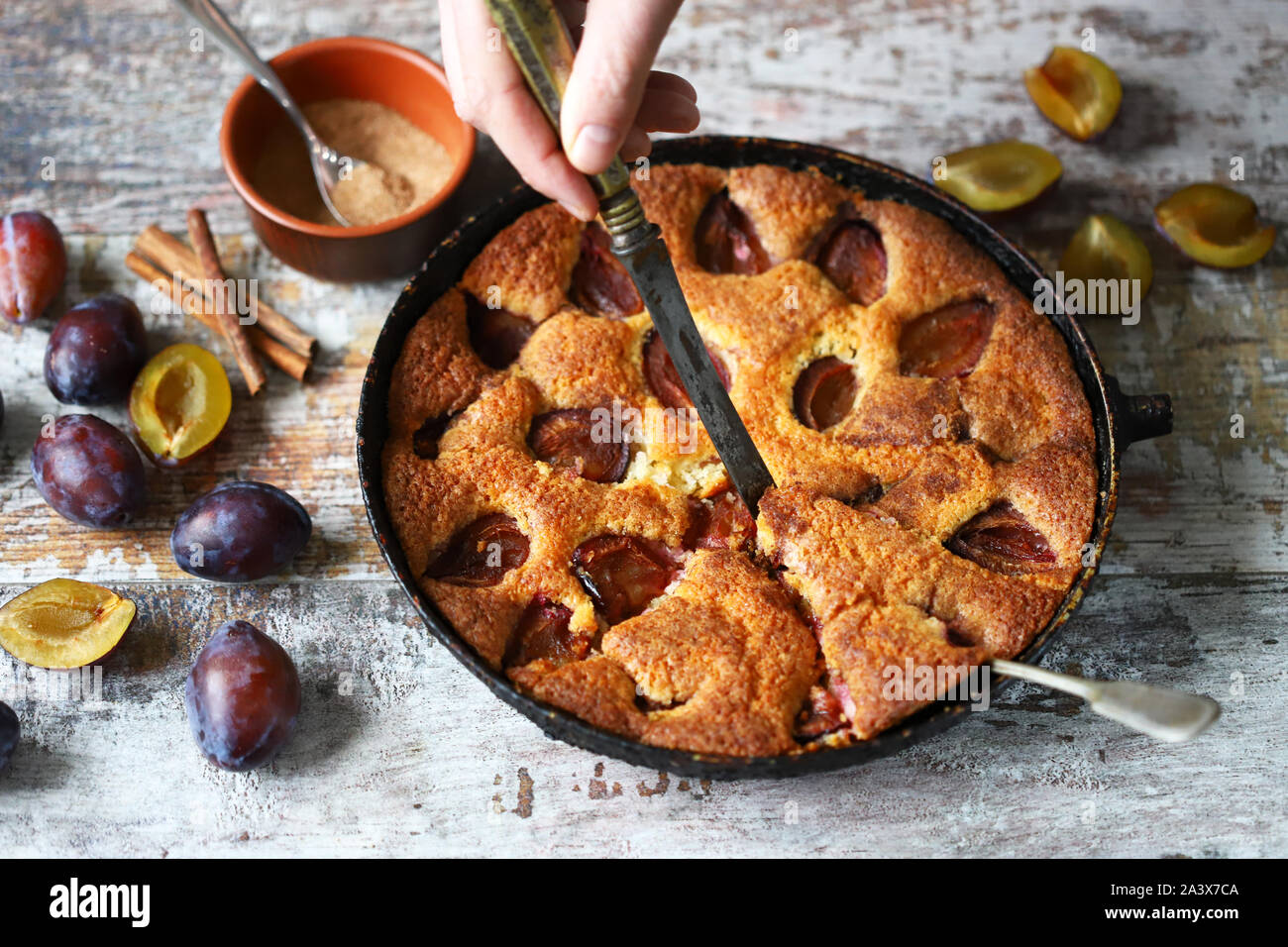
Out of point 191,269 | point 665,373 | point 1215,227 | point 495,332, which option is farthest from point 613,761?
point 1215,227

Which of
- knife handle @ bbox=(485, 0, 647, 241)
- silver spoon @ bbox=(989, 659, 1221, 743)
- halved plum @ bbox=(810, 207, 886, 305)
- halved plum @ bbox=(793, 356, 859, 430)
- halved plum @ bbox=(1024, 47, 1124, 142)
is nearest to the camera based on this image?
knife handle @ bbox=(485, 0, 647, 241)

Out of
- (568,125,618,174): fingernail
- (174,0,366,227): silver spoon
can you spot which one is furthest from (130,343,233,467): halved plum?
(568,125,618,174): fingernail

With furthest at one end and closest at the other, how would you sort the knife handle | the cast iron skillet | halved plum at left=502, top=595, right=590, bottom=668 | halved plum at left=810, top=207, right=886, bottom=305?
halved plum at left=810, top=207, right=886, bottom=305 → halved plum at left=502, top=595, right=590, bottom=668 → the cast iron skillet → the knife handle

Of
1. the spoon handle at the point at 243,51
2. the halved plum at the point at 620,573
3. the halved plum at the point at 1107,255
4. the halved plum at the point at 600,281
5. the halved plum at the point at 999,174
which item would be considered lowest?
the halved plum at the point at 620,573

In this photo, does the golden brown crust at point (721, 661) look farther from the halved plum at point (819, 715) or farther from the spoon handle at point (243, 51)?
the spoon handle at point (243, 51)

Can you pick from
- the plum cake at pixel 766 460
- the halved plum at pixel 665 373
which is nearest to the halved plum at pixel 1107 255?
the plum cake at pixel 766 460

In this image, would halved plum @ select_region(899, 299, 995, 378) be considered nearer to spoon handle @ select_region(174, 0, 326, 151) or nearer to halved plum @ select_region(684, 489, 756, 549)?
halved plum @ select_region(684, 489, 756, 549)

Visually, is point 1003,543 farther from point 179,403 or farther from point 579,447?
point 179,403
